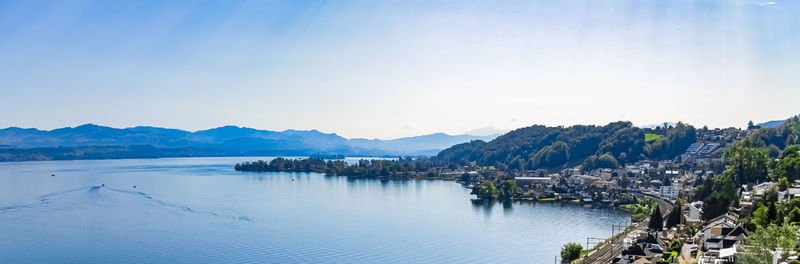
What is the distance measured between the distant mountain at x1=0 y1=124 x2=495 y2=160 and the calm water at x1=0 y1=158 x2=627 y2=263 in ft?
216

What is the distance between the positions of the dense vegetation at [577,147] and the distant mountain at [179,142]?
57970mm

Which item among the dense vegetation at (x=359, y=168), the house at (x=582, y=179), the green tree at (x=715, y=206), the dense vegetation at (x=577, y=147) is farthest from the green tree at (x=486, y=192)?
the dense vegetation at (x=359, y=168)

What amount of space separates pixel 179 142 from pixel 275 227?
12317 centimetres

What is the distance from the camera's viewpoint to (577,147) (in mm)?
47594

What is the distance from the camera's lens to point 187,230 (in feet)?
59.4

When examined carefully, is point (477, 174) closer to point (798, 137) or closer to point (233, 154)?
point (798, 137)

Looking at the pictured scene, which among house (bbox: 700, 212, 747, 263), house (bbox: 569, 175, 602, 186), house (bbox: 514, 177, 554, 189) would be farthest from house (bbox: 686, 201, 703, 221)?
house (bbox: 514, 177, 554, 189)

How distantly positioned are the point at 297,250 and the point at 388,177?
30.0 meters

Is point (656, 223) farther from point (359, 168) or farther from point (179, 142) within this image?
point (179, 142)

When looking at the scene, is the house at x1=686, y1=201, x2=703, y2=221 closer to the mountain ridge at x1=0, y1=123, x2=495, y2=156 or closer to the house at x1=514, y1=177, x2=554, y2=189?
the house at x1=514, y1=177, x2=554, y2=189

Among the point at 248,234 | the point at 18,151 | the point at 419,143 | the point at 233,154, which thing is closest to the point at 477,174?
the point at 248,234

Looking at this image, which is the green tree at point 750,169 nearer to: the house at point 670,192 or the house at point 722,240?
the house at point 722,240

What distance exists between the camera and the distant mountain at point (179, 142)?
102 metres

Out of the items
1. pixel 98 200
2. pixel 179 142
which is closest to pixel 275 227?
pixel 98 200
